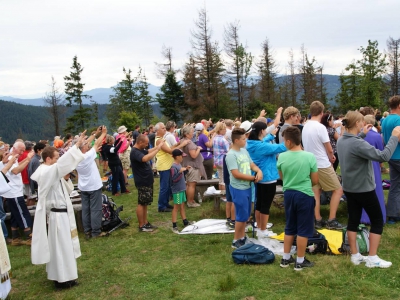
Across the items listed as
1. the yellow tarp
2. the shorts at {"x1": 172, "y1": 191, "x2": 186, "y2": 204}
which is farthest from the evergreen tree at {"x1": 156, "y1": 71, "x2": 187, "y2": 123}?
the yellow tarp

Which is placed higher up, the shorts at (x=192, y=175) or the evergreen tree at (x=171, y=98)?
the evergreen tree at (x=171, y=98)

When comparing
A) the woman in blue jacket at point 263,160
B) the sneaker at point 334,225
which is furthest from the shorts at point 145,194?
the sneaker at point 334,225

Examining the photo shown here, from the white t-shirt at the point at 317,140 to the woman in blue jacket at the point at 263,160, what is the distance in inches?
23.8

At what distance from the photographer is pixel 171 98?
36.8 meters

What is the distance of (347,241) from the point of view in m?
4.77

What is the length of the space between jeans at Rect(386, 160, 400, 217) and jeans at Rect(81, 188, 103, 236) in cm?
526

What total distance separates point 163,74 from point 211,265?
1400 inches

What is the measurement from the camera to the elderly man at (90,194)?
256 inches

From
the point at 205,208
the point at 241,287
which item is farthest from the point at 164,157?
the point at 241,287

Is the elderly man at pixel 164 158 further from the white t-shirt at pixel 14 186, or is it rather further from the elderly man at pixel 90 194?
the white t-shirt at pixel 14 186

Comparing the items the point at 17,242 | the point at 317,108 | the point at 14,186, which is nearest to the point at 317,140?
the point at 317,108

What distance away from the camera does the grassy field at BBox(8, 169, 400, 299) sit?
390cm

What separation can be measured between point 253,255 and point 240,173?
1145 millimetres

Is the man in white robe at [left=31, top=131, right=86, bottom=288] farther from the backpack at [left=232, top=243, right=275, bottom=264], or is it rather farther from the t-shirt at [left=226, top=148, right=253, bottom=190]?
the backpack at [left=232, top=243, right=275, bottom=264]
